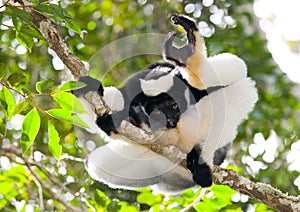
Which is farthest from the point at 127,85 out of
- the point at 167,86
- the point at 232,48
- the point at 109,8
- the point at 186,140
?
the point at 109,8

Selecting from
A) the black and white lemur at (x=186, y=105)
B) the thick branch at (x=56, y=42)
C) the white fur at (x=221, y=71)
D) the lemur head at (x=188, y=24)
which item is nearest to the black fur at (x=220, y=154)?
the black and white lemur at (x=186, y=105)

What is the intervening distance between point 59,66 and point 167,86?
52.0 inches

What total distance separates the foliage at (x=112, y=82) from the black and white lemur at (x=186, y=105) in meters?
0.25

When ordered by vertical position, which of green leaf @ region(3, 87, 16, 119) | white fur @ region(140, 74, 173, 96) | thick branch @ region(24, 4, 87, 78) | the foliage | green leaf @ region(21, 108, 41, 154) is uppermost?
thick branch @ region(24, 4, 87, 78)

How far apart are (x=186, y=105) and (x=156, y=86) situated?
0.20 metres

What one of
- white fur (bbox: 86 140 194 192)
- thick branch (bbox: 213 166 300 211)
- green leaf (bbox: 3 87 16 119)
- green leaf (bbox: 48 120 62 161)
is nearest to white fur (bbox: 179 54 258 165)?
white fur (bbox: 86 140 194 192)

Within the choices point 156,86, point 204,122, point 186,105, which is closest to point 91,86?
point 156,86

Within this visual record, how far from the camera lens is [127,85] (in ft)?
9.36

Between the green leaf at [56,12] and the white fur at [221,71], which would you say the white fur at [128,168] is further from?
the green leaf at [56,12]

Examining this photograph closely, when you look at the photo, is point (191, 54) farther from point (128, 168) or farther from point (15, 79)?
point (15, 79)

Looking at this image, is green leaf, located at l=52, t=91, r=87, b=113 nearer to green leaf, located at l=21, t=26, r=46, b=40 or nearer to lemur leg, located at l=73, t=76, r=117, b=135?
lemur leg, located at l=73, t=76, r=117, b=135

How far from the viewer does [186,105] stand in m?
2.80

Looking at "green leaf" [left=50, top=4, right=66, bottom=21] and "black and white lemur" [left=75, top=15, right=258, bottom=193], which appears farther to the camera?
"black and white lemur" [left=75, top=15, right=258, bottom=193]

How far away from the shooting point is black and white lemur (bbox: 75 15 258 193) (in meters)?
2.71
